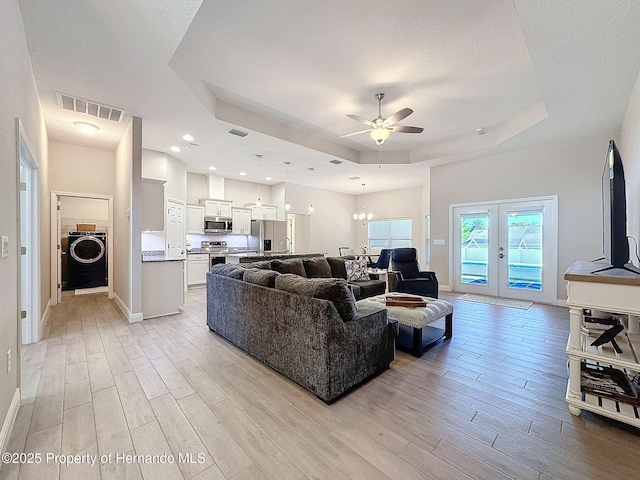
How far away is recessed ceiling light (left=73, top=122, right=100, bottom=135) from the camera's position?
4.13m

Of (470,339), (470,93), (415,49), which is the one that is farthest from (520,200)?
(415,49)

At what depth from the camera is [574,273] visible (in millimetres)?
1896

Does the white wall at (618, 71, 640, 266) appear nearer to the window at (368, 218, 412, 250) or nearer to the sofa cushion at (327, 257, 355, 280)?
the sofa cushion at (327, 257, 355, 280)

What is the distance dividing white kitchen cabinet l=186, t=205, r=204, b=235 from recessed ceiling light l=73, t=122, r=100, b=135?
109 inches

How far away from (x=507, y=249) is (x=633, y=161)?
2528 mm

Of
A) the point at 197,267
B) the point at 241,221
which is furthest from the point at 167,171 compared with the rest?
the point at 241,221

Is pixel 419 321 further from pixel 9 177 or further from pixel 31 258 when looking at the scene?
pixel 31 258

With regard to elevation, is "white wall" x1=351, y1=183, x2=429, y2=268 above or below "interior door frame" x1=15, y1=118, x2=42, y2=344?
above

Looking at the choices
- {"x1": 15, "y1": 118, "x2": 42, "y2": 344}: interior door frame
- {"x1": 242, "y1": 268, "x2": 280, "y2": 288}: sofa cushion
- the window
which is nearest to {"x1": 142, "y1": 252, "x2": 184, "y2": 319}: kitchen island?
{"x1": 15, "y1": 118, "x2": 42, "y2": 344}: interior door frame

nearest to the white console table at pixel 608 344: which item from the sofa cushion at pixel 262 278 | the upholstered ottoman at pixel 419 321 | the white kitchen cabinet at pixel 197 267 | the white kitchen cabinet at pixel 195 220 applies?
the upholstered ottoman at pixel 419 321

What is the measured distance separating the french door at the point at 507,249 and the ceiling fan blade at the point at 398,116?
339 cm

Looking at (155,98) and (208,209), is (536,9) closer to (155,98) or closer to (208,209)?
(155,98)

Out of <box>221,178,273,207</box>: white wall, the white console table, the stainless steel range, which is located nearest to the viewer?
the white console table

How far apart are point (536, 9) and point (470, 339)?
322cm
